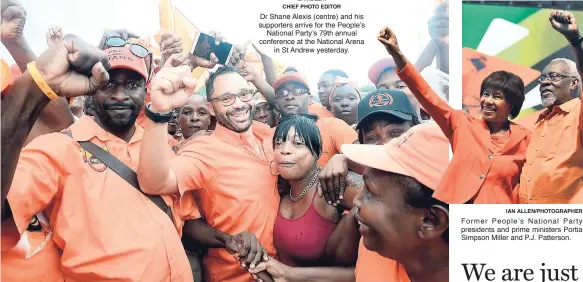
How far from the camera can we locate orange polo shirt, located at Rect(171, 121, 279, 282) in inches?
106

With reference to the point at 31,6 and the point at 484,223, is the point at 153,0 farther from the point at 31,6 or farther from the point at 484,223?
the point at 484,223

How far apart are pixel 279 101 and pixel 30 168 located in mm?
1094

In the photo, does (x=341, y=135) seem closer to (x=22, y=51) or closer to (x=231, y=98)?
(x=231, y=98)

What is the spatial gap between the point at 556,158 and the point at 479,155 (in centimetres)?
33

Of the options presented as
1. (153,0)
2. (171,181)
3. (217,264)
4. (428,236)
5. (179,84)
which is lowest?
(217,264)

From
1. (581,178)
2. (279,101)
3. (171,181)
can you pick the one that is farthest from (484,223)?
(171,181)

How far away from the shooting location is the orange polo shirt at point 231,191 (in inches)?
106

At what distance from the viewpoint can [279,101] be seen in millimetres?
2814

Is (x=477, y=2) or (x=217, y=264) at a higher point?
(x=477, y=2)

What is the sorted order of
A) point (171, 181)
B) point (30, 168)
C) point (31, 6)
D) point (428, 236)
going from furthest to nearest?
1. point (31, 6)
2. point (171, 181)
3. point (30, 168)
4. point (428, 236)

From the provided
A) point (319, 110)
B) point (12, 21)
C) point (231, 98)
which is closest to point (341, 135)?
point (319, 110)

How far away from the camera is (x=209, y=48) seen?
2764mm
